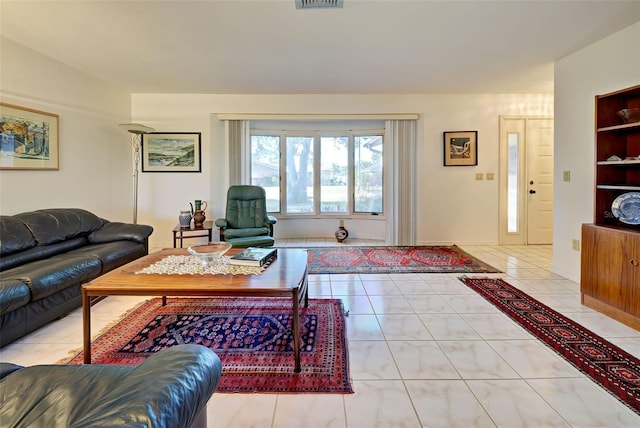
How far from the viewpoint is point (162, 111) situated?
4645 millimetres

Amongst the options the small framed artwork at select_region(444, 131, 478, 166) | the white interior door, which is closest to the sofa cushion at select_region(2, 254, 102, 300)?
the small framed artwork at select_region(444, 131, 478, 166)

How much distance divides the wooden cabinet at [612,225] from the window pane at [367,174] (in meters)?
3.30

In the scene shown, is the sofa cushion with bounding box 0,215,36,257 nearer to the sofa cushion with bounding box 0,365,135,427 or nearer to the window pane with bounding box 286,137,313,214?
the sofa cushion with bounding box 0,365,135,427

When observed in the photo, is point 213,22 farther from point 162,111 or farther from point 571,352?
point 571,352

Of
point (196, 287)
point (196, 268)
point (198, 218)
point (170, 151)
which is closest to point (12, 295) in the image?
point (196, 268)

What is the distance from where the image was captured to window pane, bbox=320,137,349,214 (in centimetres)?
565

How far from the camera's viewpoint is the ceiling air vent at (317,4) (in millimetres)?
2207

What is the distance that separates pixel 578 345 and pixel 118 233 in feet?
13.3

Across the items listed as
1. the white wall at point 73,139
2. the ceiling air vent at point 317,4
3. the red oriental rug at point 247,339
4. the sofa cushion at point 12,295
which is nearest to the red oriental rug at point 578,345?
the red oriental rug at point 247,339

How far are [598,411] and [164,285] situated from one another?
2253 mm

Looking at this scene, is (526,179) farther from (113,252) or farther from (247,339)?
(113,252)

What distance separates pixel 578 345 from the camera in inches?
75.6

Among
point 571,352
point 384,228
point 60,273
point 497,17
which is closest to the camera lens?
point 571,352

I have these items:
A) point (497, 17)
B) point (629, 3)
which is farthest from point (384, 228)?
point (629, 3)
